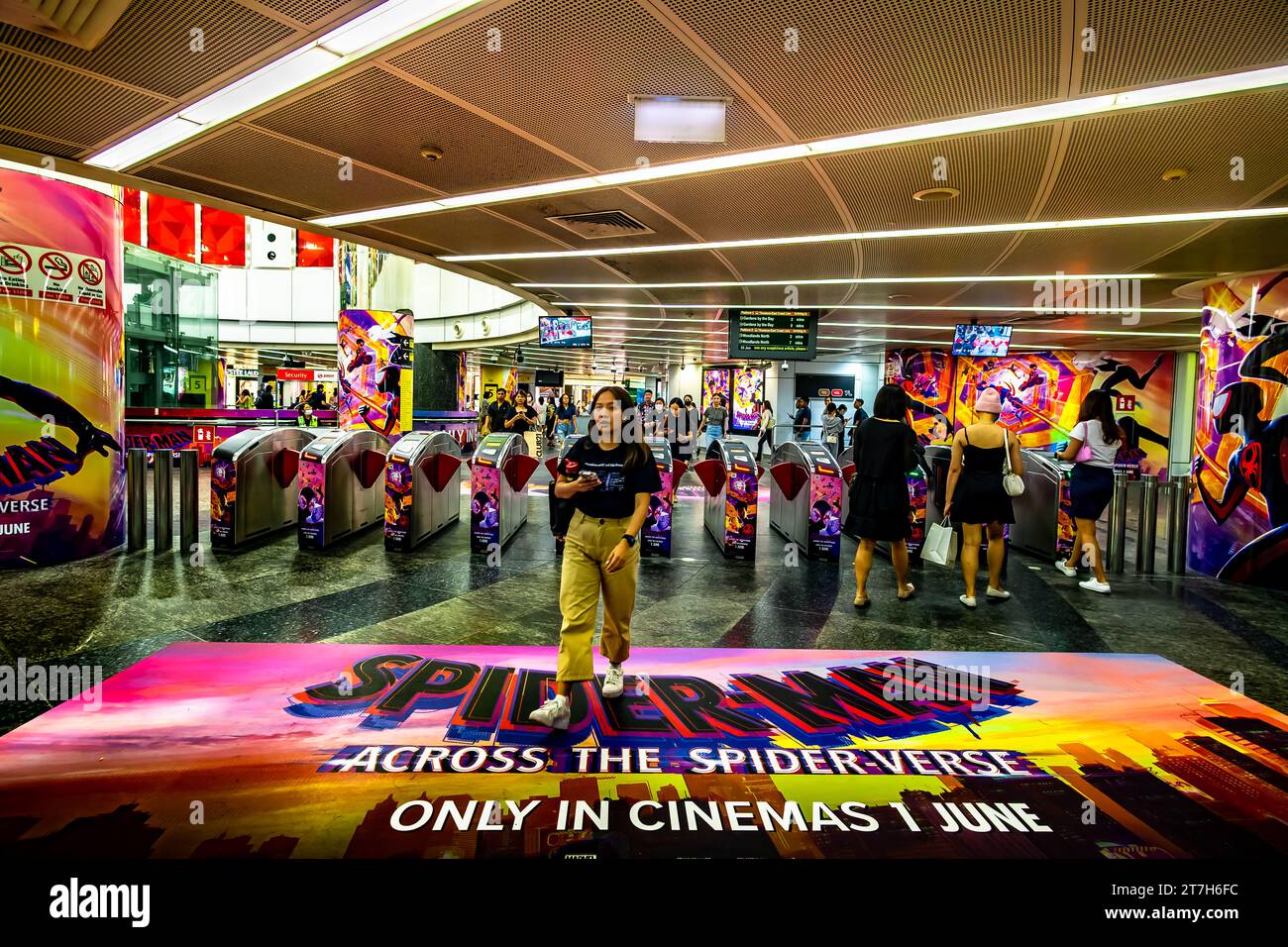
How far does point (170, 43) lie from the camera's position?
3.54 m

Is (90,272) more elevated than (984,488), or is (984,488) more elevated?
(90,272)

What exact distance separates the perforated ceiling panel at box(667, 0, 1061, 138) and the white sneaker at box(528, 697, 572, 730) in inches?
127

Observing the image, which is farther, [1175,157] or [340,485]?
[340,485]

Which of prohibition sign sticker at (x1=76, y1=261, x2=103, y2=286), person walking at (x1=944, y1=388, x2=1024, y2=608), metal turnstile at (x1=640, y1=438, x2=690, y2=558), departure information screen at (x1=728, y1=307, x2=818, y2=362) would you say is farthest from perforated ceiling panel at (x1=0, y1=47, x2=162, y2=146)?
departure information screen at (x1=728, y1=307, x2=818, y2=362)

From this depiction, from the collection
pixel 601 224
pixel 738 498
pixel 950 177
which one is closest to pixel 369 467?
pixel 601 224

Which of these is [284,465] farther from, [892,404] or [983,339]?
[983,339]

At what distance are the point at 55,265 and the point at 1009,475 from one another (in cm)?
802

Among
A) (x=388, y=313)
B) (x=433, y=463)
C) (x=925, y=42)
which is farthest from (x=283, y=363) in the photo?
(x=925, y=42)

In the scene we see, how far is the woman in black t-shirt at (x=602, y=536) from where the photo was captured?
10.6ft

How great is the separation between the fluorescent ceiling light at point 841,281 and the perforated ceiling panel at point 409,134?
15.2 ft

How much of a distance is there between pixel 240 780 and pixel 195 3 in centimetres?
346

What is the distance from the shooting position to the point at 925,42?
3238mm

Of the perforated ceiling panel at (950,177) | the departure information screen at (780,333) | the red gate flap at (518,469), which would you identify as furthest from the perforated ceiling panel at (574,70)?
the departure information screen at (780,333)
